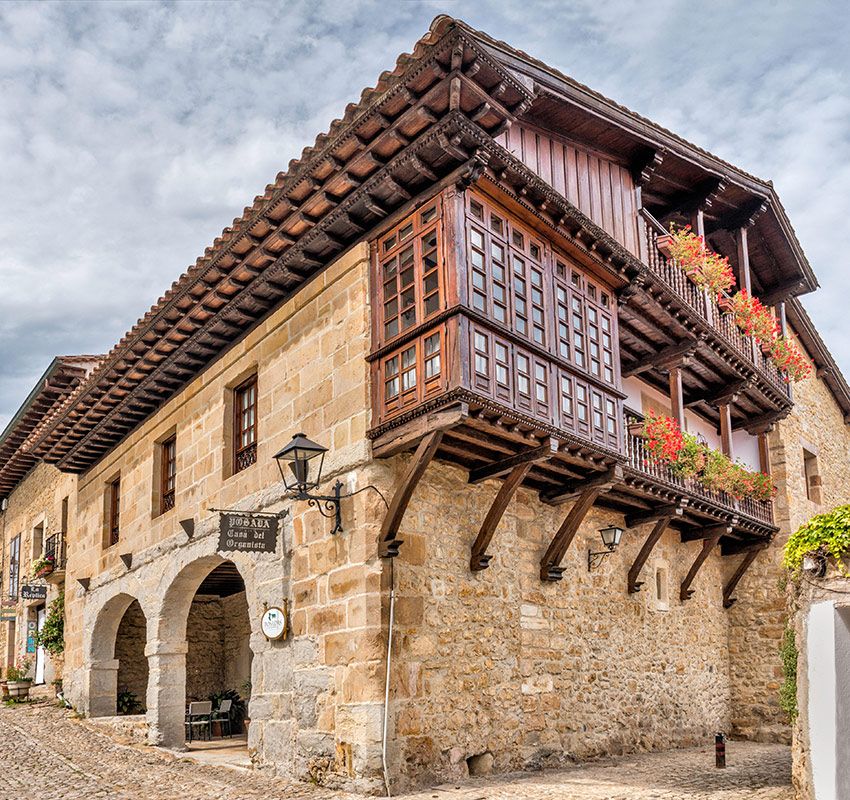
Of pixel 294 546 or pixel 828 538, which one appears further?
pixel 294 546

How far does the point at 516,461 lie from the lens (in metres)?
9.48

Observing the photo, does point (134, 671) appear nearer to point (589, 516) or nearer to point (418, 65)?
point (589, 516)

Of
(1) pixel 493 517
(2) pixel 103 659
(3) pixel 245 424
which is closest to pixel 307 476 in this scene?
(1) pixel 493 517

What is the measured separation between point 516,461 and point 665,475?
3.80 metres

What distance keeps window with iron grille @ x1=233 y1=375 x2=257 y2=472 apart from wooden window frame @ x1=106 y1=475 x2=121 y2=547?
15.1 ft

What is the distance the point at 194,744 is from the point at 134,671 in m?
4.14

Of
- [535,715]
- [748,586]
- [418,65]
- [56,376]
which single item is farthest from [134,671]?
[418,65]

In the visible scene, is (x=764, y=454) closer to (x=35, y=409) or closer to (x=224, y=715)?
(x=224, y=715)

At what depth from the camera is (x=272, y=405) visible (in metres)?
11.1

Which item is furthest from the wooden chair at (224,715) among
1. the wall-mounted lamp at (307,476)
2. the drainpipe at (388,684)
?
the drainpipe at (388,684)

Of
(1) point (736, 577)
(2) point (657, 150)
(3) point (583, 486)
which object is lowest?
(1) point (736, 577)

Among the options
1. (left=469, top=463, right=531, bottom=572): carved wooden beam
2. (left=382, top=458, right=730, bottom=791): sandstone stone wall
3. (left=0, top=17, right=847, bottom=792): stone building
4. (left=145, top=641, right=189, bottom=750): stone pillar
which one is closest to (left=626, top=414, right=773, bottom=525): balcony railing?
(left=0, top=17, right=847, bottom=792): stone building

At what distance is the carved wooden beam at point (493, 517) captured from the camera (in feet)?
31.3

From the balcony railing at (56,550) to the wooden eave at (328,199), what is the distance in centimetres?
574
